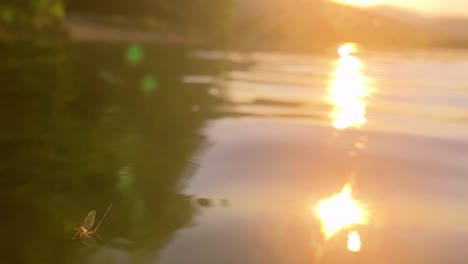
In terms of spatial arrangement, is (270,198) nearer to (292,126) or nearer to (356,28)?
(292,126)

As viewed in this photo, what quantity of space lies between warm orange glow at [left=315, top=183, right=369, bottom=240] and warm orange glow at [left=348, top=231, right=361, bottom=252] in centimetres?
9

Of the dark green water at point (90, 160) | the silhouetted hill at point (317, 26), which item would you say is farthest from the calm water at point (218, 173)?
the silhouetted hill at point (317, 26)

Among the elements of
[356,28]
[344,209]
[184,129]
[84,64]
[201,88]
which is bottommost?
[344,209]

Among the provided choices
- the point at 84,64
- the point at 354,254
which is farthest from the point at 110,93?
the point at 354,254

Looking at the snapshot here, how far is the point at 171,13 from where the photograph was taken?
123 ft

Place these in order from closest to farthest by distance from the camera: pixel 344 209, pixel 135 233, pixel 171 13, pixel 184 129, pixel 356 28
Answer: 1. pixel 135 233
2. pixel 344 209
3. pixel 184 129
4. pixel 171 13
5. pixel 356 28

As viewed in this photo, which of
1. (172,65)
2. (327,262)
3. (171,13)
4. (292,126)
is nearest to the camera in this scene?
(327,262)

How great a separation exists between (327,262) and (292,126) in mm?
3687

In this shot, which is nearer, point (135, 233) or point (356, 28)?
point (135, 233)

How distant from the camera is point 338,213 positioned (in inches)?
130

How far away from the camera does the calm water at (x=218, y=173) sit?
2.75 meters

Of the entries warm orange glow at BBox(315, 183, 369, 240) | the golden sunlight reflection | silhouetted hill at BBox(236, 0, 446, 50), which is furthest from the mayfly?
silhouetted hill at BBox(236, 0, 446, 50)

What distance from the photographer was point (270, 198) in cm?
355

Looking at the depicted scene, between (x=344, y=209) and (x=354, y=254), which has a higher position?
(x=344, y=209)
